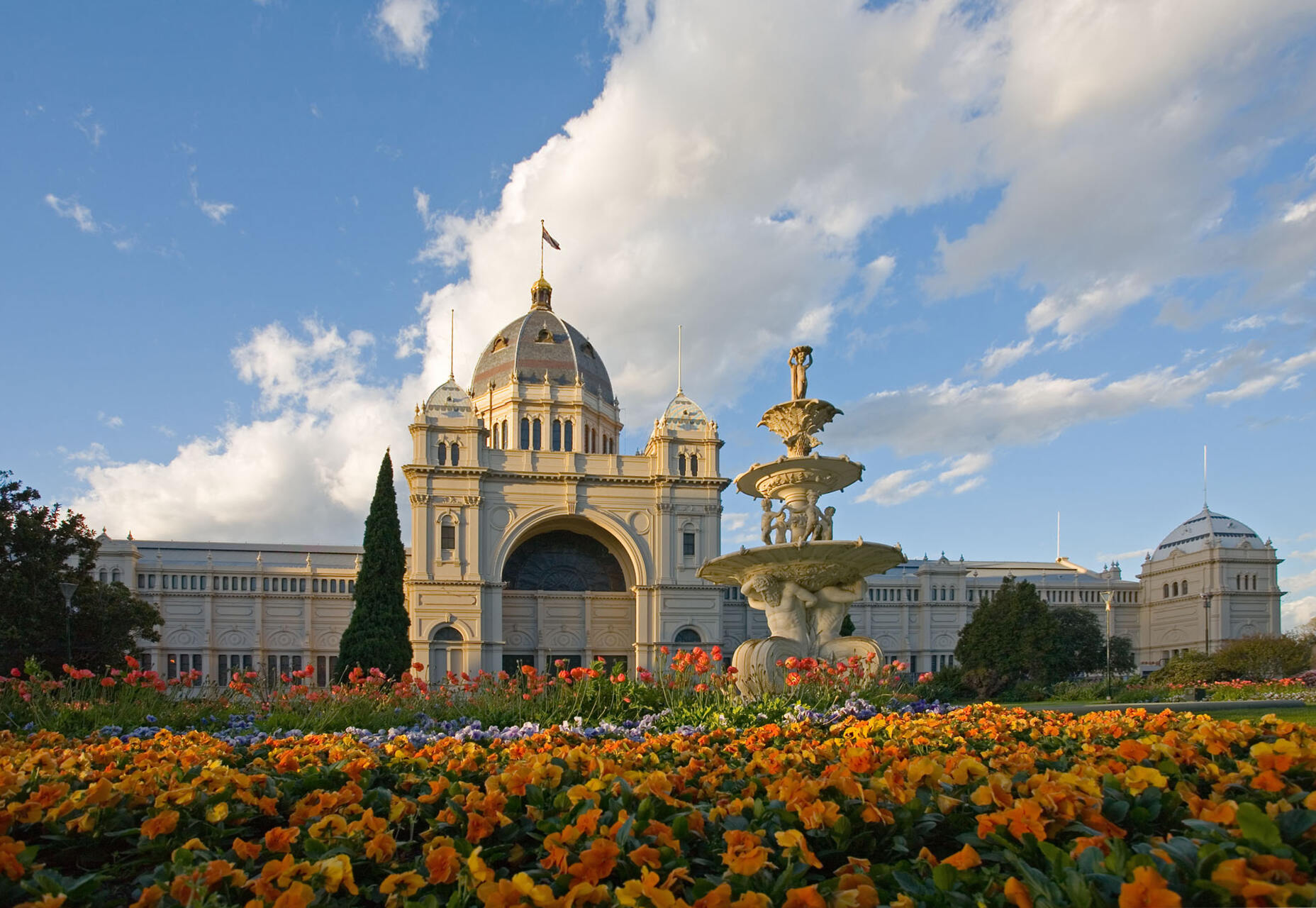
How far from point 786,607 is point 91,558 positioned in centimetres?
2376

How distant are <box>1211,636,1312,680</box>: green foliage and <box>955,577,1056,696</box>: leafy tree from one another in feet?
36.4

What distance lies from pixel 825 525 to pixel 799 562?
88.7 inches

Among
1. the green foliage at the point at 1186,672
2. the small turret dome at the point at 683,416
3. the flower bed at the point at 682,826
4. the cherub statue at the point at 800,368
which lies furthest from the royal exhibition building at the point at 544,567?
the flower bed at the point at 682,826

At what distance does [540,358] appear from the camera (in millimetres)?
58562

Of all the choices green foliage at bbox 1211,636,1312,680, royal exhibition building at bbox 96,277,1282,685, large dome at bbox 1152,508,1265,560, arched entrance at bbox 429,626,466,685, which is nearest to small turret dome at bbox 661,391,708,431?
royal exhibition building at bbox 96,277,1282,685

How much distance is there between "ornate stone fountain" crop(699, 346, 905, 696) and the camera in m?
14.2

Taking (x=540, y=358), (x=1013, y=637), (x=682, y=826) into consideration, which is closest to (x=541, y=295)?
(x=540, y=358)

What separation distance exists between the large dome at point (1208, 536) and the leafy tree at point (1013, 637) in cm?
3803

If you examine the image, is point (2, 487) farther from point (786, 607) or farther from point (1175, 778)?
point (1175, 778)

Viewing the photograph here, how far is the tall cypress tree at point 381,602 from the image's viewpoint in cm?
4009

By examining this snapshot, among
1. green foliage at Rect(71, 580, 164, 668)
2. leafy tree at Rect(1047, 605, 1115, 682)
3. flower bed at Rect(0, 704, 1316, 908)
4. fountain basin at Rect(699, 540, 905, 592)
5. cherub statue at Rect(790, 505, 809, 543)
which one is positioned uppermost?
cherub statue at Rect(790, 505, 809, 543)

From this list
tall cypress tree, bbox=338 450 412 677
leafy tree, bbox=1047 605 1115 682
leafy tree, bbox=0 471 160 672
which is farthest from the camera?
leafy tree, bbox=1047 605 1115 682

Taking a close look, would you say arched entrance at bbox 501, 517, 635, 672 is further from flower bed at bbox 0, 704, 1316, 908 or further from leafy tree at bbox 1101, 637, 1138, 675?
flower bed at bbox 0, 704, 1316, 908

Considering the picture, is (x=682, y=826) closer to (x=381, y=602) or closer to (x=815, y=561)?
(x=815, y=561)
